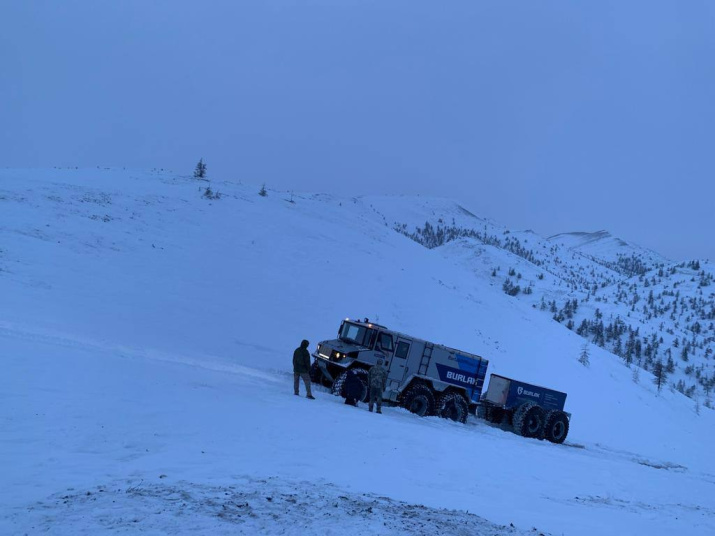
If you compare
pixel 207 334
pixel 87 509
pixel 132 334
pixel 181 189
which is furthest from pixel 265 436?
pixel 181 189

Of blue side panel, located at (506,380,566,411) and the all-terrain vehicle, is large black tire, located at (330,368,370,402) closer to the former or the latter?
the all-terrain vehicle

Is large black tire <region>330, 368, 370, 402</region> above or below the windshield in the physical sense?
below

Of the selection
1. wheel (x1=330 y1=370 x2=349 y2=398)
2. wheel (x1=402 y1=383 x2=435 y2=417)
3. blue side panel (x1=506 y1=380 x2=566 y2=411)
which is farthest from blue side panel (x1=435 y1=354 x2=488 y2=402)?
wheel (x1=330 y1=370 x2=349 y2=398)

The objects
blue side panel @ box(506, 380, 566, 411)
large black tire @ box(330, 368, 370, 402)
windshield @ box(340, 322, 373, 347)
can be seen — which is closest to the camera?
large black tire @ box(330, 368, 370, 402)

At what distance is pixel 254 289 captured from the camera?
94.0 feet

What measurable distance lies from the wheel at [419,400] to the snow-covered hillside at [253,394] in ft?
2.23

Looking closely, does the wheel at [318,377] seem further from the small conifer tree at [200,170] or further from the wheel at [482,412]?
the small conifer tree at [200,170]

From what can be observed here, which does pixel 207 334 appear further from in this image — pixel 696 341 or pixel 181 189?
pixel 696 341

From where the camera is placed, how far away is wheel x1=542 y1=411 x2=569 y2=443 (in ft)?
69.5

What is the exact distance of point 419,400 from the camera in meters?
18.3

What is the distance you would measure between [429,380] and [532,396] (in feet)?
18.3

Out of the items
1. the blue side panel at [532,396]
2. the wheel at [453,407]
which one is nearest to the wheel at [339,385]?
the wheel at [453,407]

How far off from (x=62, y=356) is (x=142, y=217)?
2032 centimetres

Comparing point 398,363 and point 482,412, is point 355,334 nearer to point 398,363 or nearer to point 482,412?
point 398,363
